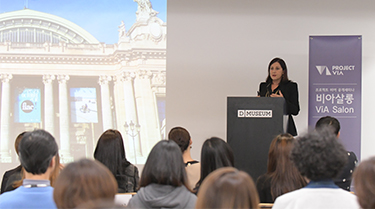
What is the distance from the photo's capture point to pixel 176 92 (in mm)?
6297

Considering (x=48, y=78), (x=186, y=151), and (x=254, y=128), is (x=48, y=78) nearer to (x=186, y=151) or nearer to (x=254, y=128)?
(x=186, y=151)

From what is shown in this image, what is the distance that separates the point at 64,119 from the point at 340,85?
3.74 metres

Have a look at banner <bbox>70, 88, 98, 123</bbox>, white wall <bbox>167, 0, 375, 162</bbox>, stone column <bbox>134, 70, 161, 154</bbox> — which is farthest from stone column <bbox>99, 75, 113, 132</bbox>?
white wall <bbox>167, 0, 375, 162</bbox>

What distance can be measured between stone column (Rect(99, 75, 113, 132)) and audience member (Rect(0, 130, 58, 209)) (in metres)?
4.29

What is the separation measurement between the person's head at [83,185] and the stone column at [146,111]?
16.1 feet

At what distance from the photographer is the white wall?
6.23 m

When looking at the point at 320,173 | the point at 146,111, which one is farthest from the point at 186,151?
the point at 146,111

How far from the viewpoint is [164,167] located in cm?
212

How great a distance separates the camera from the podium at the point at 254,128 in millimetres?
3711

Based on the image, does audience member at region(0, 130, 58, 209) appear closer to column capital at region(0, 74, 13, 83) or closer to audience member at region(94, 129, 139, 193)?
audience member at region(94, 129, 139, 193)

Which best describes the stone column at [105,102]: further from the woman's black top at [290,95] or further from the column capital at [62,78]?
the woman's black top at [290,95]

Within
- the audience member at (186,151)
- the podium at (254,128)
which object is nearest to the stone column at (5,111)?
the audience member at (186,151)

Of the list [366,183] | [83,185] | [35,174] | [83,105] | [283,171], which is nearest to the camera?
[83,185]

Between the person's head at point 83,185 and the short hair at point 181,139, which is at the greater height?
the person's head at point 83,185
